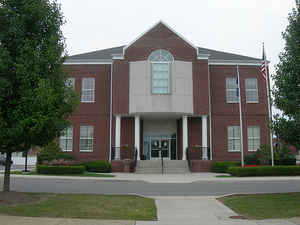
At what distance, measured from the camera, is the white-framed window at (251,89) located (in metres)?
31.8

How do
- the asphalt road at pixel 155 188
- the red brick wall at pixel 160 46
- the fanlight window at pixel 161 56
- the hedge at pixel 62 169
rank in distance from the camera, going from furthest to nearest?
the red brick wall at pixel 160 46 → the fanlight window at pixel 161 56 → the hedge at pixel 62 169 → the asphalt road at pixel 155 188

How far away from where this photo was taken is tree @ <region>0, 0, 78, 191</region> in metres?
10.5

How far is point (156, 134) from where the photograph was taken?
3228 cm

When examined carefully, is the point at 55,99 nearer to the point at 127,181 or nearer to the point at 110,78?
the point at 127,181

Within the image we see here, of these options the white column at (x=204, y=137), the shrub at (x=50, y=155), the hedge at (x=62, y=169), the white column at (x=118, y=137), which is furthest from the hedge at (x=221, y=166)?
the shrub at (x=50, y=155)

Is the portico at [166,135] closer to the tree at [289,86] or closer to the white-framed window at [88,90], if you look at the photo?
the white-framed window at [88,90]

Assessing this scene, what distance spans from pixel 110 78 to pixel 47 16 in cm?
1968

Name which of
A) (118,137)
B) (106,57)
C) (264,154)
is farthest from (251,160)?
(106,57)

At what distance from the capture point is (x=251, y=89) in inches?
1257

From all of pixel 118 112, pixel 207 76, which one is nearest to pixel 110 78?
pixel 118 112

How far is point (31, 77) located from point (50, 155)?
704 inches

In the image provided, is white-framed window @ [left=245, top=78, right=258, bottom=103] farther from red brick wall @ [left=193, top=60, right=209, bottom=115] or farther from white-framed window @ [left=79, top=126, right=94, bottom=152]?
white-framed window @ [left=79, top=126, right=94, bottom=152]

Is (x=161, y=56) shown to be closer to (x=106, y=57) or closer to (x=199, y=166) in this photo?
(x=106, y=57)

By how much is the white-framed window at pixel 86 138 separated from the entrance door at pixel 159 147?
5868 mm
